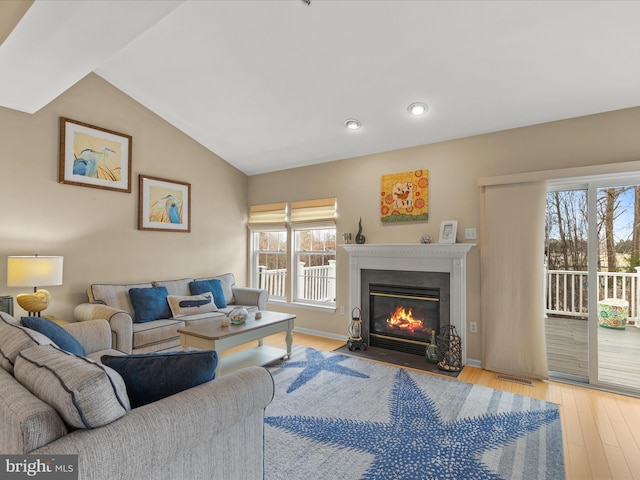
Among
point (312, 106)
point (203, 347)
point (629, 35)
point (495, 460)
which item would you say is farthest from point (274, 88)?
point (495, 460)

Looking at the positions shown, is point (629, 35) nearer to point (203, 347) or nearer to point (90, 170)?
point (203, 347)

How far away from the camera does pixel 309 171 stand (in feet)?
15.8

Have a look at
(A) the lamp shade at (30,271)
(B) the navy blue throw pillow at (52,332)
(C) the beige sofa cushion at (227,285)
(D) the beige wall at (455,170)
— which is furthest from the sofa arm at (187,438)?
(C) the beige sofa cushion at (227,285)

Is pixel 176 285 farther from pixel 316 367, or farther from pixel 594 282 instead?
pixel 594 282

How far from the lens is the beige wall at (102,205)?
320cm

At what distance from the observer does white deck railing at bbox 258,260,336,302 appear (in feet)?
15.5

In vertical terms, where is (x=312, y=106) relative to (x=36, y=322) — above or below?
above

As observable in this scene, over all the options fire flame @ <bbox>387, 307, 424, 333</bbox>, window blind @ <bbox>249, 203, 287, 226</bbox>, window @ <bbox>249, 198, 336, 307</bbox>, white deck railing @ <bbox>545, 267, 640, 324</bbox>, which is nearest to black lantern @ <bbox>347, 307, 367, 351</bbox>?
fire flame @ <bbox>387, 307, 424, 333</bbox>

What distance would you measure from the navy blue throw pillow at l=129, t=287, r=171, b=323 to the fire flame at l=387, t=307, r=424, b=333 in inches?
105

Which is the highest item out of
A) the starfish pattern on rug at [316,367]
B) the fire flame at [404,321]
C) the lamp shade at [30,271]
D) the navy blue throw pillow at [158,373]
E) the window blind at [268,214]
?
the window blind at [268,214]

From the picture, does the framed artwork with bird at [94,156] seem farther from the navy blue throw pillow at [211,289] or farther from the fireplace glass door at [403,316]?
the fireplace glass door at [403,316]

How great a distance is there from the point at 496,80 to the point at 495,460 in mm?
2836

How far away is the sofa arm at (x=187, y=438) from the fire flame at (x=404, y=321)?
279 cm

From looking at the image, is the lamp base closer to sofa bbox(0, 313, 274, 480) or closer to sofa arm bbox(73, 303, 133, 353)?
sofa arm bbox(73, 303, 133, 353)
